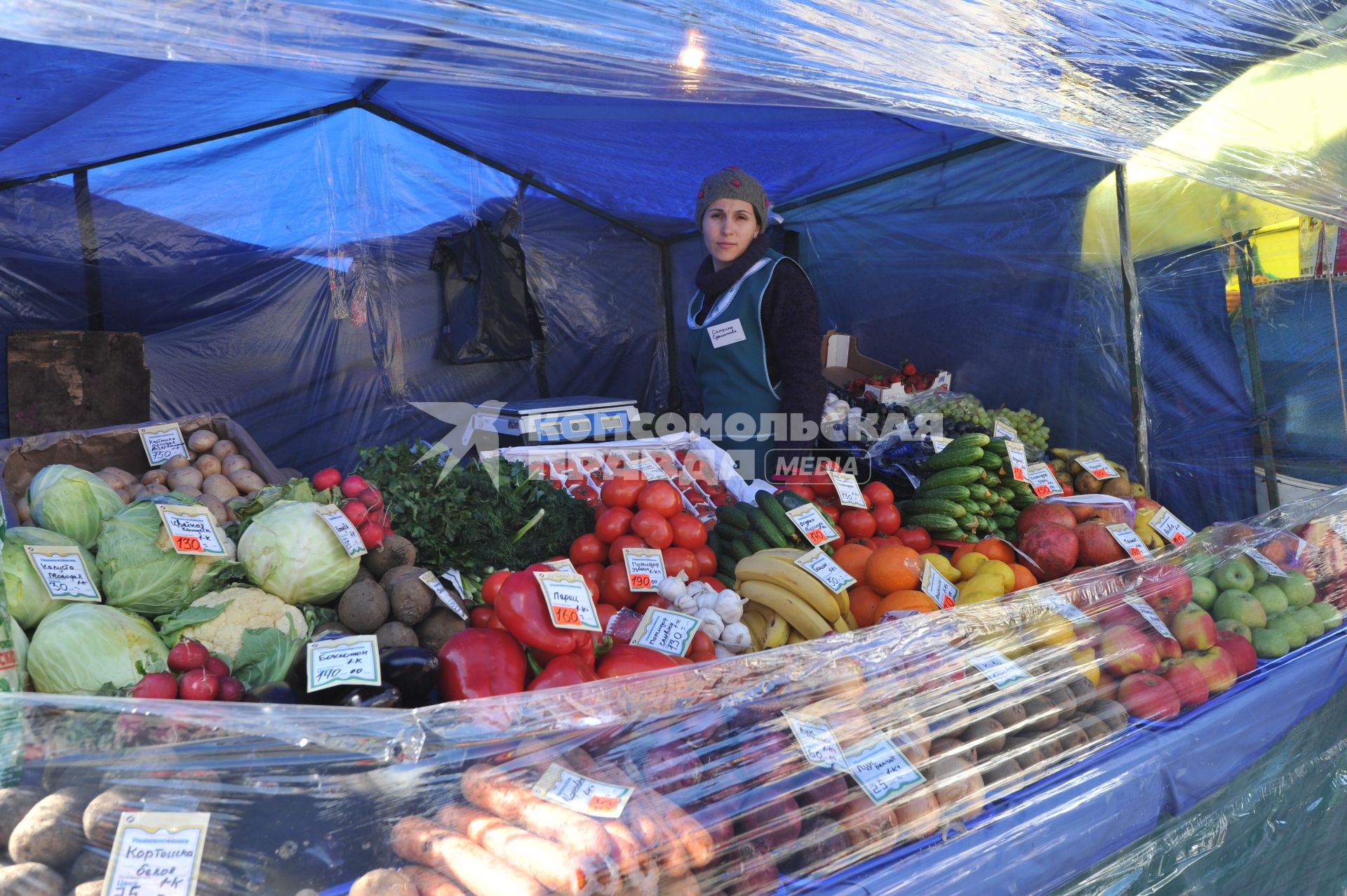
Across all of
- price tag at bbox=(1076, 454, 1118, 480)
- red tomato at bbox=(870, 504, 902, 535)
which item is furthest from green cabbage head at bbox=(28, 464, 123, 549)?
price tag at bbox=(1076, 454, 1118, 480)

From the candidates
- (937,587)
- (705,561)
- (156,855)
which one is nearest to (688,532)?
(705,561)

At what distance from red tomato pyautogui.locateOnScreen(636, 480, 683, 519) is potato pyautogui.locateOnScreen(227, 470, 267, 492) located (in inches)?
71.7

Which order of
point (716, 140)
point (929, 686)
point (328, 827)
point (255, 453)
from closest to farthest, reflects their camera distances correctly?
point (328, 827), point (929, 686), point (255, 453), point (716, 140)

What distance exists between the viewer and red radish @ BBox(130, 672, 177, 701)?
147 centimetres

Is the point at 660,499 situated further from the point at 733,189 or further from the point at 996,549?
the point at 733,189

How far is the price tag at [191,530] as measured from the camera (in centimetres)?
198

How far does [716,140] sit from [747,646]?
11.9 feet

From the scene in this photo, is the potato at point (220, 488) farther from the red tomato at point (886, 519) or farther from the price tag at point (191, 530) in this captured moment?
the red tomato at point (886, 519)

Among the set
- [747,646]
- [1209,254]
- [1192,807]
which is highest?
[1209,254]

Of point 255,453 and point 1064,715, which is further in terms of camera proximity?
point 255,453

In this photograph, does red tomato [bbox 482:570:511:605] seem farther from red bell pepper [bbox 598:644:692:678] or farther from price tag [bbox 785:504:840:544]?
price tag [bbox 785:504:840:544]

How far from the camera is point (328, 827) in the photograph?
1154 millimetres

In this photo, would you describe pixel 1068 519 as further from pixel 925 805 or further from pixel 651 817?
pixel 651 817

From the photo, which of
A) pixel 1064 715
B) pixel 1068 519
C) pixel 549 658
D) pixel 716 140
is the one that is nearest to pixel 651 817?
pixel 549 658
